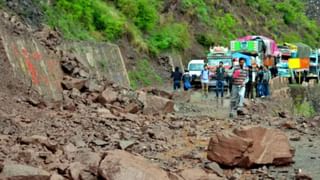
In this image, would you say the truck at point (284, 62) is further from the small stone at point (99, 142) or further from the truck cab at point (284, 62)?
the small stone at point (99, 142)

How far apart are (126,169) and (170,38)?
3369cm

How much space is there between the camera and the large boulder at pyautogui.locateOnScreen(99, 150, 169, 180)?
8.02 metres

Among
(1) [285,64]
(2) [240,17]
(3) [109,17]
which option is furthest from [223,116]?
(2) [240,17]

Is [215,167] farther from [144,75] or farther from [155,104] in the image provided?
[144,75]

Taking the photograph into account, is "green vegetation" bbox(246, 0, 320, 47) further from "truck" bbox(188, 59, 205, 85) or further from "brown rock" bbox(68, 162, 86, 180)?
"brown rock" bbox(68, 162, 86, 180)

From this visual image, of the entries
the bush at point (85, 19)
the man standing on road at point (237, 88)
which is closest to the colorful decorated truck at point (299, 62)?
the bush at point (85, 19)

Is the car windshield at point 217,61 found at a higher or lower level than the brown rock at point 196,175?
lower

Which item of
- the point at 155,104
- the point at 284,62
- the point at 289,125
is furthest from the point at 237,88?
the point at 284,62

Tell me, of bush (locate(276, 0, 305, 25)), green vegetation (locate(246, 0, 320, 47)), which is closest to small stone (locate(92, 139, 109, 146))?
green vegetation (locate(246, 0, 320, 47))

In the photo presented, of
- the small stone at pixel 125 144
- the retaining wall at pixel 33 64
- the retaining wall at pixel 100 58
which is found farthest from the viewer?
the retaining wall at pixel 100 58

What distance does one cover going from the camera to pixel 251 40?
130ft

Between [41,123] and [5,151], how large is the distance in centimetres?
314

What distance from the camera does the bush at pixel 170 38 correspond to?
132 ft

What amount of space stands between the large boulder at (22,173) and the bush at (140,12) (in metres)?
30.2
